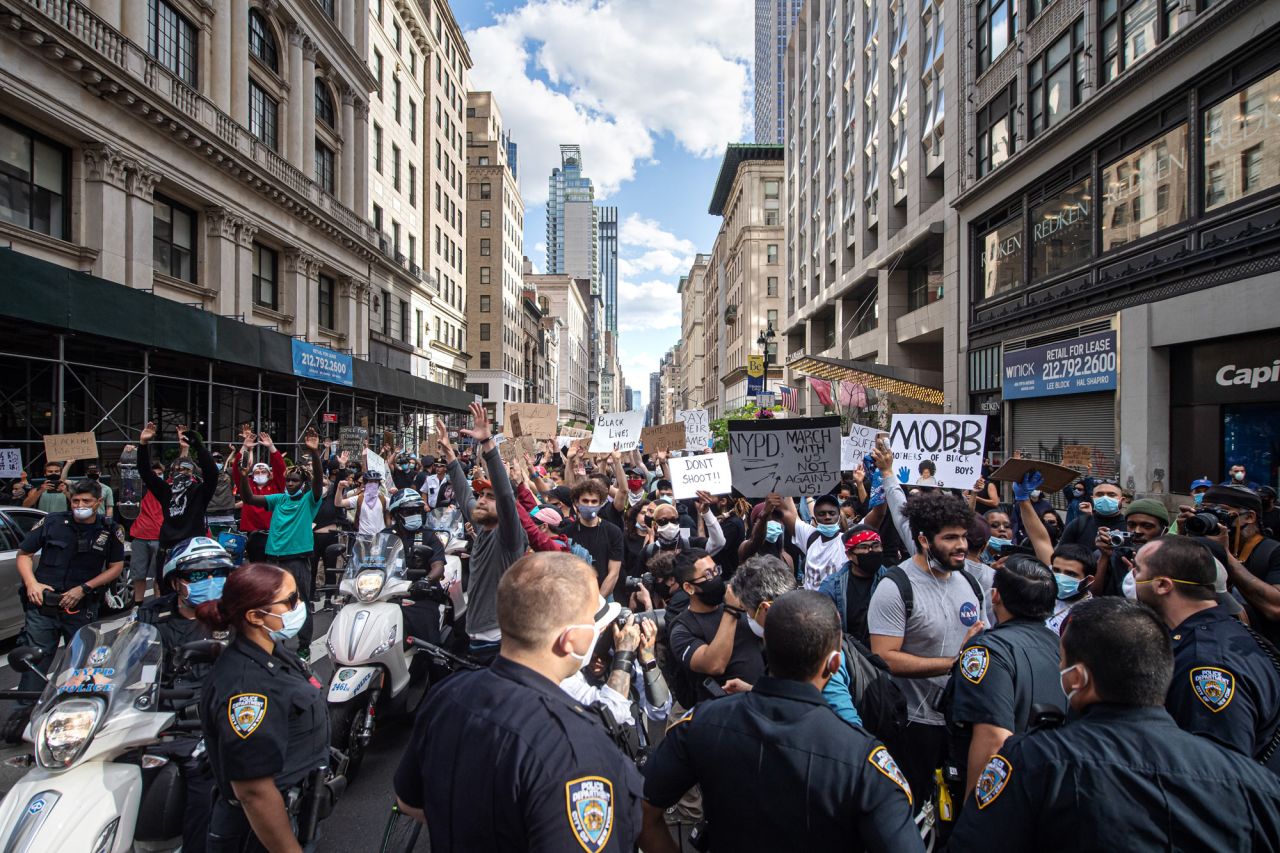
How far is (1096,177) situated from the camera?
16.3 m

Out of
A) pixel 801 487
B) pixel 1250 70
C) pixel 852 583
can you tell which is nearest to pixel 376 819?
pixel 852 583

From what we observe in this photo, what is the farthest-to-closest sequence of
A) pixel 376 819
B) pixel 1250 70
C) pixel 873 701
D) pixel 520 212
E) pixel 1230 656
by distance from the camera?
pixel 520 212, pixel 1250 70, pixel 376 819, pixel 873 701, pixel 1230 656

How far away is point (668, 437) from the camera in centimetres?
1073

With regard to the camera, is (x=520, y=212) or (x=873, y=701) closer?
(x=873, y=701)

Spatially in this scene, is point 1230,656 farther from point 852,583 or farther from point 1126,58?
point 1126,58

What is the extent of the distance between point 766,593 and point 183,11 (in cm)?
2520

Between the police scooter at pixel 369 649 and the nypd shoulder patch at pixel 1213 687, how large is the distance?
14.1ft

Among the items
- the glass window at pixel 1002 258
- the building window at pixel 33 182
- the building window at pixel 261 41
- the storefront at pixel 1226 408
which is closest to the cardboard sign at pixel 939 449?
the storefront at pixel 1226 408

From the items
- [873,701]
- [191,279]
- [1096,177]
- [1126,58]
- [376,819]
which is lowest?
[376,819]

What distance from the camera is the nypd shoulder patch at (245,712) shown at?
2.49 metres

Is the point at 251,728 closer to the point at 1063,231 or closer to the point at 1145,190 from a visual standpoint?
the point at 1145,190

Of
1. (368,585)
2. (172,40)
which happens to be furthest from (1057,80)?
(172,40)

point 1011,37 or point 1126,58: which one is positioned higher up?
point 1011,37

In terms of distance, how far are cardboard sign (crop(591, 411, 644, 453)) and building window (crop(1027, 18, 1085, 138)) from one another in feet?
48.0
